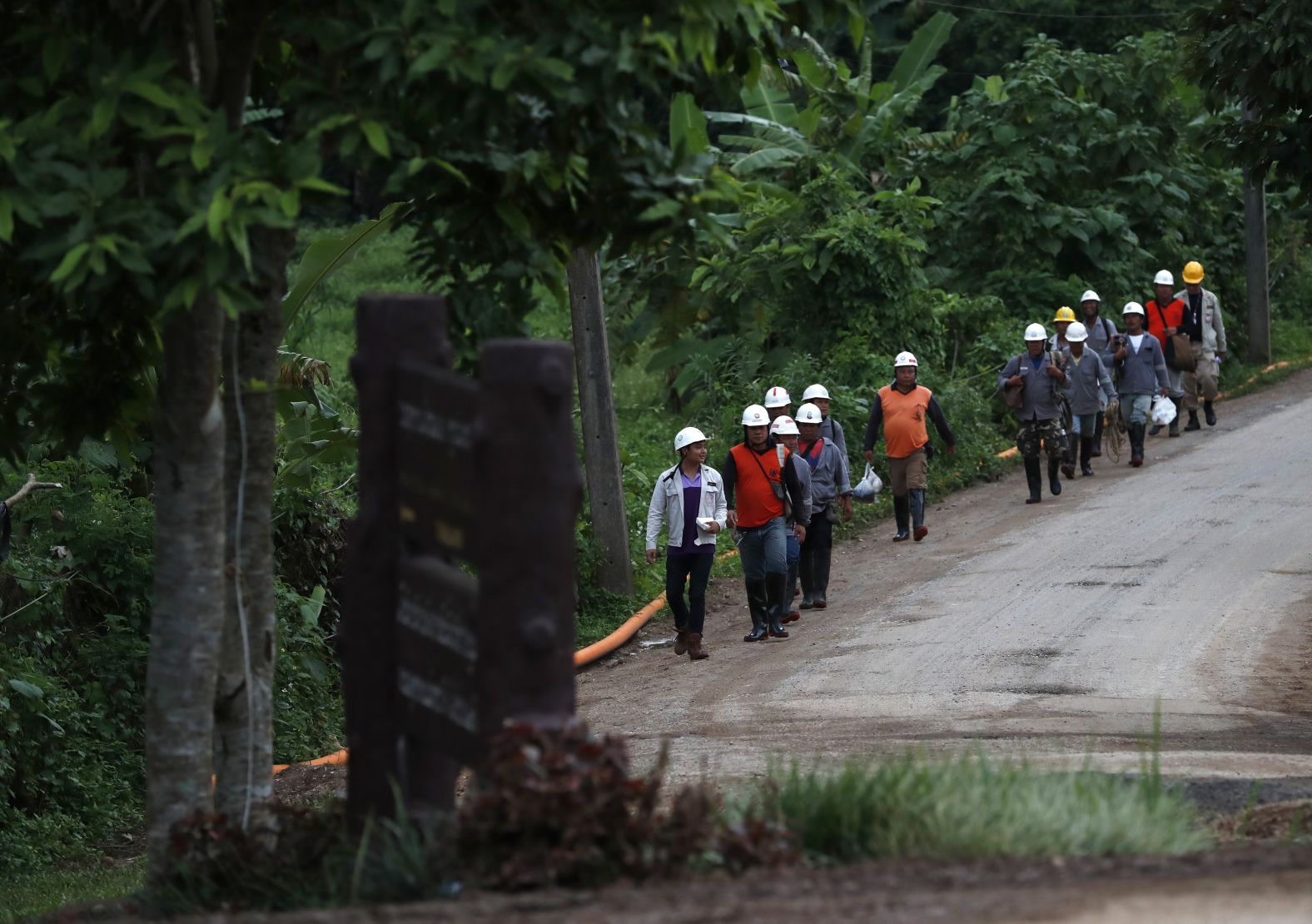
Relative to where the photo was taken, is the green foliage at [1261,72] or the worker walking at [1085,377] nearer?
the green foliage at [1261,72]

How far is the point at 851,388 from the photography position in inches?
826

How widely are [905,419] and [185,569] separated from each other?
36.5 feet

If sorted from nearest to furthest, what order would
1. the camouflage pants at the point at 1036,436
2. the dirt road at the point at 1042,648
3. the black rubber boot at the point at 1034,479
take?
the dirt road at the point at 1042,648, the camouflage pants at the point at 1036,436, the black rubber boot at the point at 1034,479

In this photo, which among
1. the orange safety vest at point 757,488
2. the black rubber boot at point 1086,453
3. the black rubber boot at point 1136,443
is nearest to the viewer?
the orange safety vest at point 757,488

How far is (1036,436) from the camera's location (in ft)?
61.7

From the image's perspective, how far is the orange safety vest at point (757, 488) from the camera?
1423 centimetres

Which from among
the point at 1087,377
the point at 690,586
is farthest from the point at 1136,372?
the point at 690,586

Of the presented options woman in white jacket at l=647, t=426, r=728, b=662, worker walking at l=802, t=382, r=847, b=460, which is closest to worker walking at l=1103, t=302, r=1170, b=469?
worker walking at l=802, t=382, r=847, b=460

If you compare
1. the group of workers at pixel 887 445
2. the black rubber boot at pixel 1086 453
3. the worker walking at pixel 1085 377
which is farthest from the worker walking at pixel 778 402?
the black rubber boot at pixel 1086 453

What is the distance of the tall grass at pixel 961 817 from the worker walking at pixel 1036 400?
41.6 feet

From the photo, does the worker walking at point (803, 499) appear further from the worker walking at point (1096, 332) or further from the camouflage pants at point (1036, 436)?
the worker walking at point (1096, 332)

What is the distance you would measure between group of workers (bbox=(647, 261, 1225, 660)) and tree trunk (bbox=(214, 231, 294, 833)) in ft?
21.9

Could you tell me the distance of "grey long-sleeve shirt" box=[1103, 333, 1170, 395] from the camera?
20.0m

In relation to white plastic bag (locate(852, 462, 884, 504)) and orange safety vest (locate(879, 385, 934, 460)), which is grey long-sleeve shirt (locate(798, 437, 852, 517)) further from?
white plastic bag (locate(852, 462, 884, 504))
